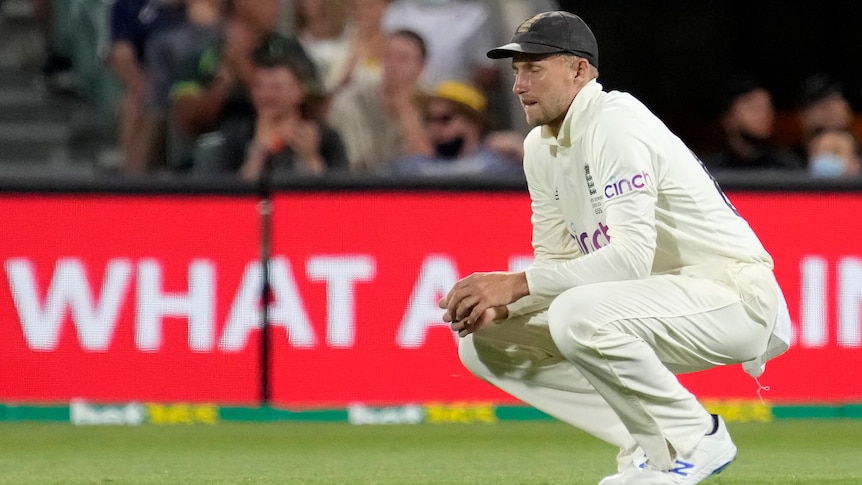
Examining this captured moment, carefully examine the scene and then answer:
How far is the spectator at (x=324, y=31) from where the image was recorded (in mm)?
10859

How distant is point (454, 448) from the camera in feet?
24.1

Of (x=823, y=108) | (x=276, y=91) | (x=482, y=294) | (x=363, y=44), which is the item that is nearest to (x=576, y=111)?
(x=482, y=294)

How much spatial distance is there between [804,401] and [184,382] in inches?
141

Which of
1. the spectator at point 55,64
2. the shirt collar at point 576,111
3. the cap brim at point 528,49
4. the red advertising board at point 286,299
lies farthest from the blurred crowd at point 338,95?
the cap brim at point 528,49

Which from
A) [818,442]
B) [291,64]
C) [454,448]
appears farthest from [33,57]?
[818,442]

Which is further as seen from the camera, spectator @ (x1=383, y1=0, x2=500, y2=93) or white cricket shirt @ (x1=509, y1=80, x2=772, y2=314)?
spectator @ (x1=383, y1=0, x2=500, y2=93)

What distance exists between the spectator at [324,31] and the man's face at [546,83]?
578 cm

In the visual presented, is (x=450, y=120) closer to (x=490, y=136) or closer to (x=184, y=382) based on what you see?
(x=490, y=136)

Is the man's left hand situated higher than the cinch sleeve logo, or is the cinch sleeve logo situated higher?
the cinch sleeve logo

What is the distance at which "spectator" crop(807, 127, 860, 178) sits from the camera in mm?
10234

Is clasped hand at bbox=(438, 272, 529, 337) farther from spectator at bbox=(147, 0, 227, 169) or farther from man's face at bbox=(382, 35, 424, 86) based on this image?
spectator at bbox=(147, 0, 227, 169)

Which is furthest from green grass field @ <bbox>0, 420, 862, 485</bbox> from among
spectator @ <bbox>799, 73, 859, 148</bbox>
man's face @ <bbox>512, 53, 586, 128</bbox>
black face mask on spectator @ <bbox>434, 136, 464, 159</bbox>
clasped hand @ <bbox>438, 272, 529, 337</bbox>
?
spectator @ <bbox>799, 73, 859, 148</bbox>

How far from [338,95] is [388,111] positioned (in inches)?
15.3

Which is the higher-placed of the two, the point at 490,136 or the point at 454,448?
the point at 490,136
